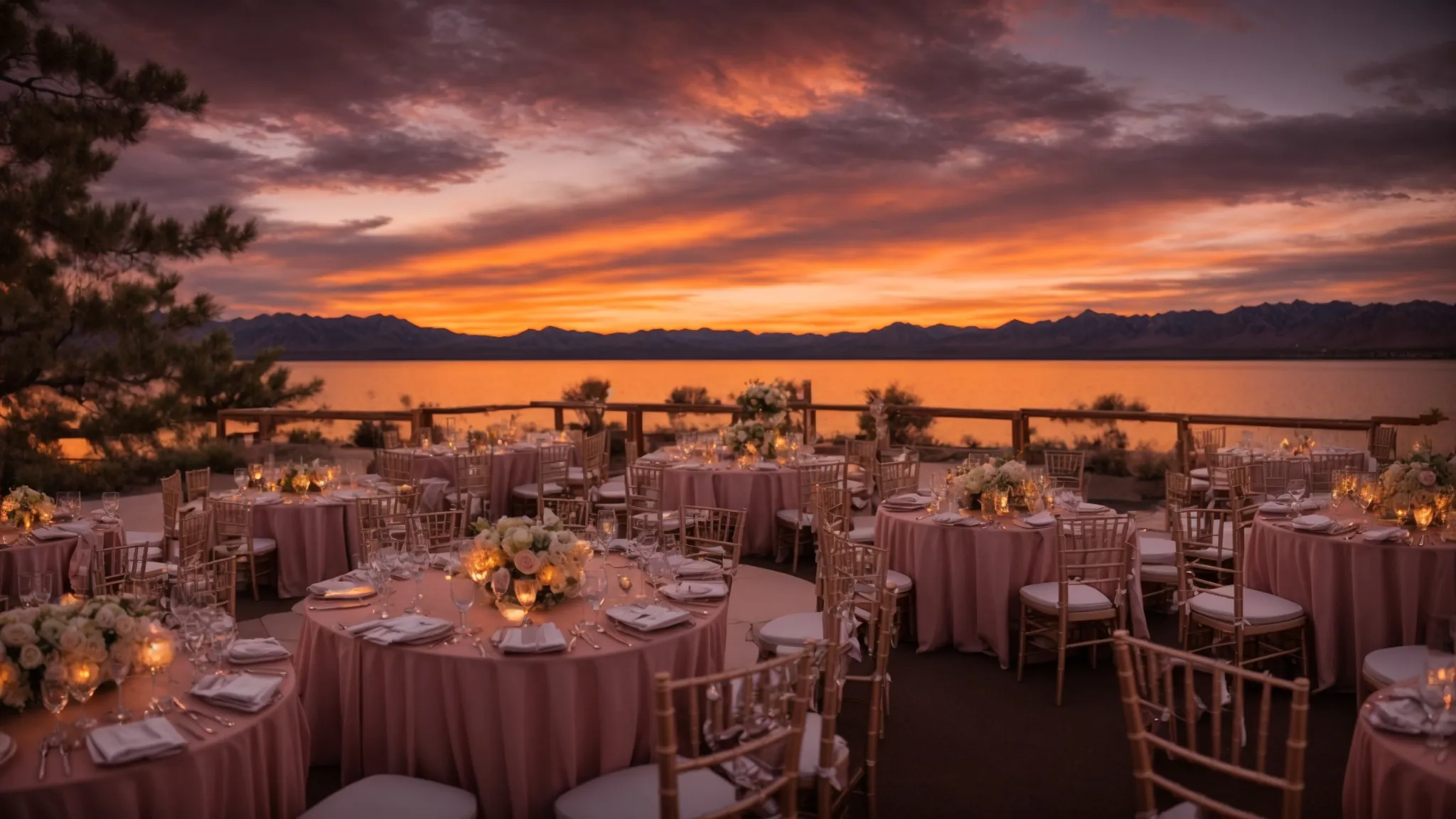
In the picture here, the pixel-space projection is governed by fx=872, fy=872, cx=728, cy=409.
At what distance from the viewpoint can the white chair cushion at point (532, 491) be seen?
9398mm

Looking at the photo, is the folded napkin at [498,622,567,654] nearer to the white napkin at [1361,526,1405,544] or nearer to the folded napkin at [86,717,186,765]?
the folded napkin at [86,717,186,765]

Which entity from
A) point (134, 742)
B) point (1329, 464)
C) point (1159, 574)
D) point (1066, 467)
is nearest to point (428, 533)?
point (134, 742)

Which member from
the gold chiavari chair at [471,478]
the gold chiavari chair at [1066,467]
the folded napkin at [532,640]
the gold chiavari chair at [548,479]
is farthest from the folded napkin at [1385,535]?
the gold chiavari chair at [471,478]

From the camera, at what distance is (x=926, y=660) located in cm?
533

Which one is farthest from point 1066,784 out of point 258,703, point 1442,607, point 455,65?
point 455,65

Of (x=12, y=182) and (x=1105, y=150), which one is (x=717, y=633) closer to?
(x=1105, y=150)

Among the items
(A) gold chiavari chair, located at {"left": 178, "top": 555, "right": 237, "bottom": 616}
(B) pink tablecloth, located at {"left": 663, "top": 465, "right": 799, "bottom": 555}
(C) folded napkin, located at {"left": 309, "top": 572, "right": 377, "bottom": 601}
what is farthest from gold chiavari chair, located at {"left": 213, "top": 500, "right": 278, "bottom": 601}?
(B) pink tablecloth, located at {"left": 663, "top": 465, "right": 799, "bottom": 555}

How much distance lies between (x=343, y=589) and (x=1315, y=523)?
16.6 ft

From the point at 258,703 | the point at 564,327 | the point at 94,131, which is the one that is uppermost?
the point at 94,131

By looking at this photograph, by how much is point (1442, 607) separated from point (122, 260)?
1411 cm

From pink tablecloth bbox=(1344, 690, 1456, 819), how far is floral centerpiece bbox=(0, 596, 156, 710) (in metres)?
3.57

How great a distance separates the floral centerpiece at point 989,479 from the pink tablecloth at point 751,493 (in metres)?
2.53

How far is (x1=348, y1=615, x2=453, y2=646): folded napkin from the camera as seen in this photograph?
3.20 m

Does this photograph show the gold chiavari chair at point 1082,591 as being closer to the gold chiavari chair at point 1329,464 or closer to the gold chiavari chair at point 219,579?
the gold chiavari chair at point 219,579
